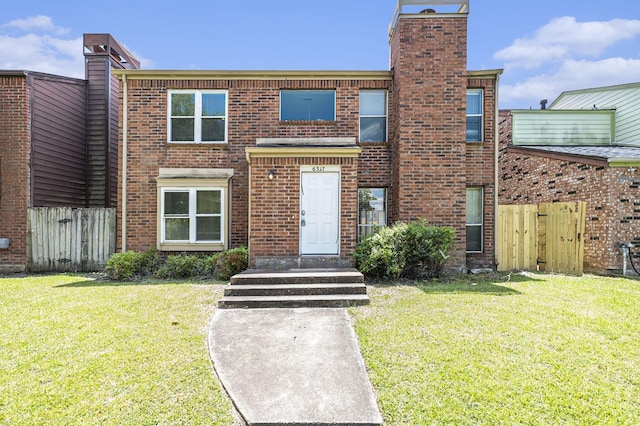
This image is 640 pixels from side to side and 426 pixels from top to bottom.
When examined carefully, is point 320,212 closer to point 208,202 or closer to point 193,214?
point 208,202

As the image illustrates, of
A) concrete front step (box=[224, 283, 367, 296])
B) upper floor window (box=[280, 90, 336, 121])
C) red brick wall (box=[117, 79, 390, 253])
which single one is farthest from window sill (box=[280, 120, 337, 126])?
concrete front step (box=[224, 283, 367, 296])

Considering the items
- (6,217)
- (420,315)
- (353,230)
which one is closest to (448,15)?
(353,230)

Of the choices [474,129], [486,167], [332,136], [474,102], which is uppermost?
[474,102]

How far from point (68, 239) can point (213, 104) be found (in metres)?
5.84

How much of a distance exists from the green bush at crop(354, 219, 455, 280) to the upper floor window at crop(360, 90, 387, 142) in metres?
3.29

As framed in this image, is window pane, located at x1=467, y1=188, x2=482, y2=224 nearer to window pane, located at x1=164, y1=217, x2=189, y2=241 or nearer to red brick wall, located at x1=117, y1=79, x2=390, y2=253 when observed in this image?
red brick wall, located at x1=117, y1=79, x2=390, y2=253

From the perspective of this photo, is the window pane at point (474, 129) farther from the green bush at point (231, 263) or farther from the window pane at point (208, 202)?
the window pane at point (208, 202)

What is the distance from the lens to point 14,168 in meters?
9.52

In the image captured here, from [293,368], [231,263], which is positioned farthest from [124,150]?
[293,368]

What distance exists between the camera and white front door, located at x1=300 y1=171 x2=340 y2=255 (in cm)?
808

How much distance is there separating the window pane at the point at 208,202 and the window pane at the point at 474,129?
7.72m

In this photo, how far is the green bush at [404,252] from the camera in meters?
7.45

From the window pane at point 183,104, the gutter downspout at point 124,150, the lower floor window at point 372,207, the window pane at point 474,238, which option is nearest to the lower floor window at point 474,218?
the window pane at point 474,238

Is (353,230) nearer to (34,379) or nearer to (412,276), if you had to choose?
(412,276)
